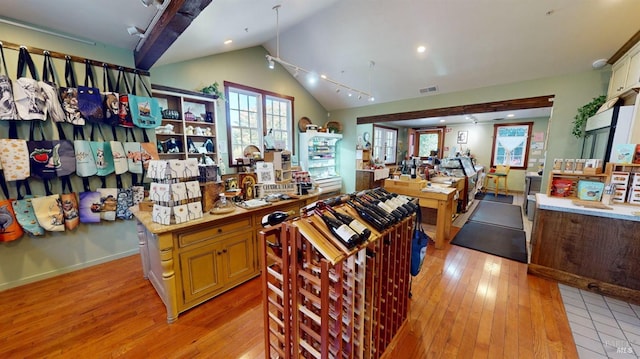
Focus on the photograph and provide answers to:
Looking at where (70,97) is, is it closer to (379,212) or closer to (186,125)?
(186,125)

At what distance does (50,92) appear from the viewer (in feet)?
7.63

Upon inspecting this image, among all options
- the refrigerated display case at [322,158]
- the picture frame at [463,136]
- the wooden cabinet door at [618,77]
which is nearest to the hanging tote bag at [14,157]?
the refrigerated display case at [322,158]

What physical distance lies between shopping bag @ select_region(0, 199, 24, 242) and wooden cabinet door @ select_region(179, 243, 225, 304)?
→ 1.99m

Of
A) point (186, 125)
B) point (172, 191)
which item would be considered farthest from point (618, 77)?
point (186, 125)

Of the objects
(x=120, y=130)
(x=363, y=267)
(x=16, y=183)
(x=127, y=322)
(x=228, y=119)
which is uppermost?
(x=228, y=119)

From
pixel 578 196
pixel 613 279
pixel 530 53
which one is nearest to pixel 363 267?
pixel 613 279

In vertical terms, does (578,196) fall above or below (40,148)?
below

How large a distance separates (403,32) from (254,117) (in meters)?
3.16

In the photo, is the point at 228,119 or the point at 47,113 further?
the point at 228,119

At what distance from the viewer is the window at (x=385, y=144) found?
297 inches

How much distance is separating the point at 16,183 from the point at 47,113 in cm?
79

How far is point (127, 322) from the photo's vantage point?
1.89m

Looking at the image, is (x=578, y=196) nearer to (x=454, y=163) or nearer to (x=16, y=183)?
(x=454, y=163)

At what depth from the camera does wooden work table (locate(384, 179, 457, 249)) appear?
10.6 feet
